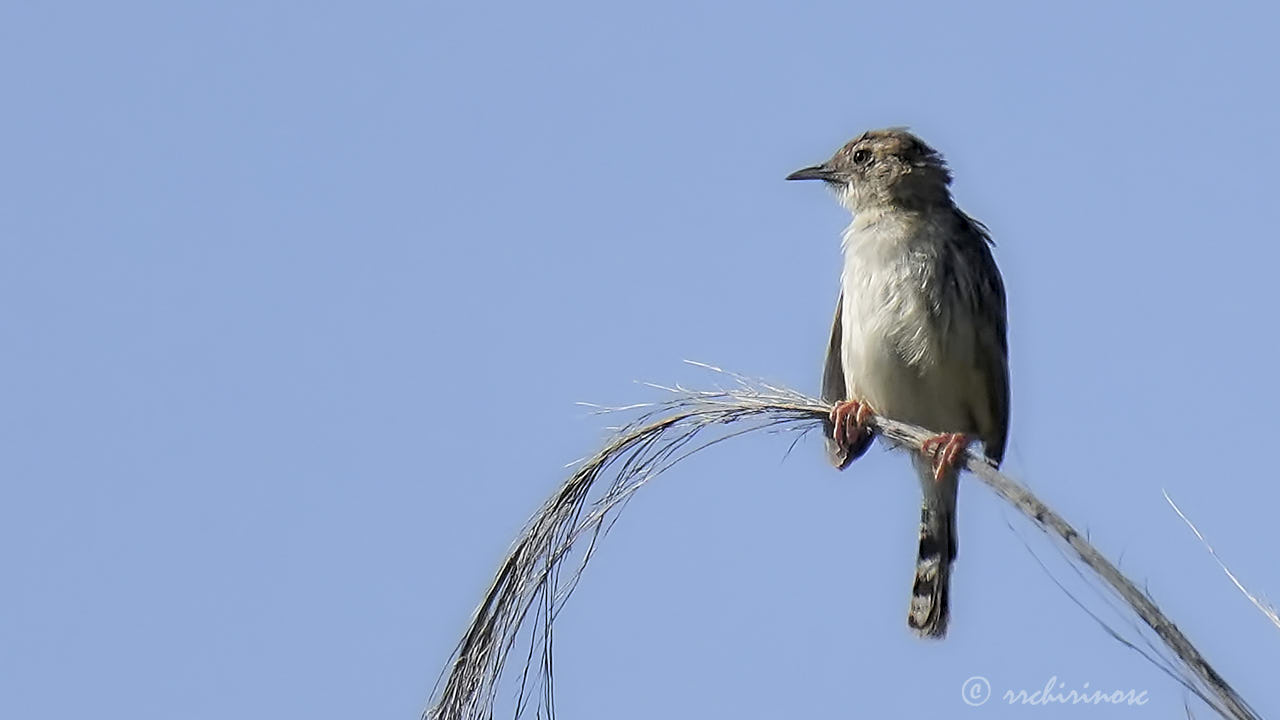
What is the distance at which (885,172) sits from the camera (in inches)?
317

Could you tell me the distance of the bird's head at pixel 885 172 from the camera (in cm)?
794

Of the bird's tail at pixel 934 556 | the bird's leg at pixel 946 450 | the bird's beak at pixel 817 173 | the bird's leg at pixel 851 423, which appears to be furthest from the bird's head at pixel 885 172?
the bird's leg at pixel 946 450

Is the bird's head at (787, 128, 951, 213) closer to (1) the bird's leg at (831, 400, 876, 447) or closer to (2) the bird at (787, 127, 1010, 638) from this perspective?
(2) the bird at (787, 127, 1010, 638)

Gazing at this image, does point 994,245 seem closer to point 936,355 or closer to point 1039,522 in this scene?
point 936,355

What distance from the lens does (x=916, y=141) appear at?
26.8 feet

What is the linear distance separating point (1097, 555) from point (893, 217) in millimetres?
4430

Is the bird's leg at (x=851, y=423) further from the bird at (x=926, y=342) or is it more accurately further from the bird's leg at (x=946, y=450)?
the bird's leg at (x=946, y=450)

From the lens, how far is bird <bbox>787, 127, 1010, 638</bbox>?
711cm

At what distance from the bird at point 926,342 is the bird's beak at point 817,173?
17.6 inches

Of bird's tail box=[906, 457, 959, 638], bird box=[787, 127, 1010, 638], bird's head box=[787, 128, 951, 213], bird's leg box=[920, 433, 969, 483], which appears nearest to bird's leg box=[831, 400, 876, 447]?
bird box=[787, 127, 1010, 638]

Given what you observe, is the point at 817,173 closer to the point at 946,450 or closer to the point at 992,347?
the point at 992,347

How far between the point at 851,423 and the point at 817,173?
228 cm

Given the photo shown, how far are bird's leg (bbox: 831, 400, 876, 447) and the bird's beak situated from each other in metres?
2.02

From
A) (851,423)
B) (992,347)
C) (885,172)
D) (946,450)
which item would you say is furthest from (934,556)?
(946,450)
